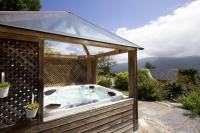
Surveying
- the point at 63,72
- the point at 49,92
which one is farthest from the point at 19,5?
the point at 49,92

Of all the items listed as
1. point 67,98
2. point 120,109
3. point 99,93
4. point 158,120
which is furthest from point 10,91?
point 158,120

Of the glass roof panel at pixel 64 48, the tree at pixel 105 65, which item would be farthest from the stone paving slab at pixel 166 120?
the tree at pixel 105 65

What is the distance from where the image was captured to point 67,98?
279 inches

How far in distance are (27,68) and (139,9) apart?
681 cm

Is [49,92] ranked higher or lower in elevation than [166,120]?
higher

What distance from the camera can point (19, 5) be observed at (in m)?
13.8

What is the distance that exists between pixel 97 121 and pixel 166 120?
345 centimetres

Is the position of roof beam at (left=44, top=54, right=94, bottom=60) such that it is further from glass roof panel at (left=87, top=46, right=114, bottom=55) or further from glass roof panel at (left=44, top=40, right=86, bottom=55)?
glass roof panel at (left=87, top=46, right=114, bottom=55)

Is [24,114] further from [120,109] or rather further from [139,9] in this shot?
[139,9]

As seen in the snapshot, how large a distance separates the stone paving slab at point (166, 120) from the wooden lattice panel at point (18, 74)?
3620 mm

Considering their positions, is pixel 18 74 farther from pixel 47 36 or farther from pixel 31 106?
pixel 47 36

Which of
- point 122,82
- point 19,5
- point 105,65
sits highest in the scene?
point 19,5

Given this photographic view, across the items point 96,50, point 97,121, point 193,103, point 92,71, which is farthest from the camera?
point 92,71

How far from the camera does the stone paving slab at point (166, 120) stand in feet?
→ 18.9
